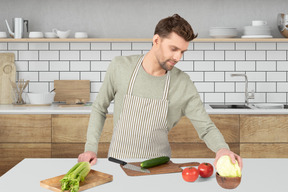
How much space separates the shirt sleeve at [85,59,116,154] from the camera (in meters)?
2.24

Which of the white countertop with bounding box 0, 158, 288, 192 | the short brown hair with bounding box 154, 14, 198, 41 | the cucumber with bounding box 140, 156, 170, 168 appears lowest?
the white countertop with bounding box 0, 158, 288, 192

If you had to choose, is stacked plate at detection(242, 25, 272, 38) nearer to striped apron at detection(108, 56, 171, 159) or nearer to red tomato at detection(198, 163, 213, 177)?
striped apron at detection(108, 56, 171, 159)

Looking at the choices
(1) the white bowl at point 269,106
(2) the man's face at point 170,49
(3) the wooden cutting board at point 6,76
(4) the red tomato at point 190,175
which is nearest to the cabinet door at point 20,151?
(3) the wooden cutting board at point 6,76

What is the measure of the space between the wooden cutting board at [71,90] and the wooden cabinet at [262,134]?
1.60m

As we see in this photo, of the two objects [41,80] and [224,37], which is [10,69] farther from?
[224,37]

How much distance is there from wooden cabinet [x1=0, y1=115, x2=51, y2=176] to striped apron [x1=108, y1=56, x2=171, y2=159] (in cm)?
141

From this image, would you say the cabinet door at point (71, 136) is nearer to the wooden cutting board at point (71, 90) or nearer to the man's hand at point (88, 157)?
the wooden cutting board at point (71, 90)

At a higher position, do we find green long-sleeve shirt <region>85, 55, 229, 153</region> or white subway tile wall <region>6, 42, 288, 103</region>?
white subway tile wall <region>6, 42, 288, 103</region>

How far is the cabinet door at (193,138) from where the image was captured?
145 inches

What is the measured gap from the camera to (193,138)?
3.71m

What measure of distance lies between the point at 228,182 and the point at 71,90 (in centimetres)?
288

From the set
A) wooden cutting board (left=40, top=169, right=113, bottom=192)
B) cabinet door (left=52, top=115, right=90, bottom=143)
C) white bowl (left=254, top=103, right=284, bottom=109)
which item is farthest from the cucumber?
white bowl (left=254, top=103, right=284, bottom=109)

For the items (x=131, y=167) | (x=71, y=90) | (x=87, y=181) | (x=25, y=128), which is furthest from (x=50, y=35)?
(x=87, y=181)

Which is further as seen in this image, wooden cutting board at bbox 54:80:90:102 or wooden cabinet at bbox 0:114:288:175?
wooden cutting board at bbox 54:80:90:102
